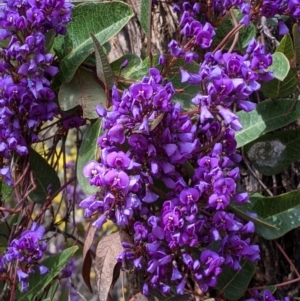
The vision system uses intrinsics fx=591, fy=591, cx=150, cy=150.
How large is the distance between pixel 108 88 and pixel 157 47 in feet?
1.19

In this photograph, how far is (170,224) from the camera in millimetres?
937

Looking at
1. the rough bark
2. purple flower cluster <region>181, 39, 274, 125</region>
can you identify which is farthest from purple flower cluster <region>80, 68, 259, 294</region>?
the rough bark

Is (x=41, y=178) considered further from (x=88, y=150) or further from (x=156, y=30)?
(x=156, y=30)

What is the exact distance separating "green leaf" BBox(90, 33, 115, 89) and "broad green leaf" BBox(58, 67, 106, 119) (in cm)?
6

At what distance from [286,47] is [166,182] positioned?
0.39 meters

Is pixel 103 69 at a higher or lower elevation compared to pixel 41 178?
higher

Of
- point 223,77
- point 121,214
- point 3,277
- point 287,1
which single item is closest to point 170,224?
point 121,214

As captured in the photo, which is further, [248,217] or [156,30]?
[156,30]

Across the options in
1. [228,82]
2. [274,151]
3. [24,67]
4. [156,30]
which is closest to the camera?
[228,82]

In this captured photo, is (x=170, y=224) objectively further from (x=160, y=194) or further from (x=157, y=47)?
(x=157, y=47)

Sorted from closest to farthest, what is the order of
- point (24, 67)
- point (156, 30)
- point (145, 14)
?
1. point (24, 67)
2. point (145, 14)
3. point (156, 30)

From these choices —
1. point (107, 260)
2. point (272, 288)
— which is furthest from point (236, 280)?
point (107, 260)

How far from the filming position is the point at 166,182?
38.4 inches

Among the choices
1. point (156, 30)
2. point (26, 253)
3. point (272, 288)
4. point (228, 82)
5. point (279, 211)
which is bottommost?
point (272, 288)
